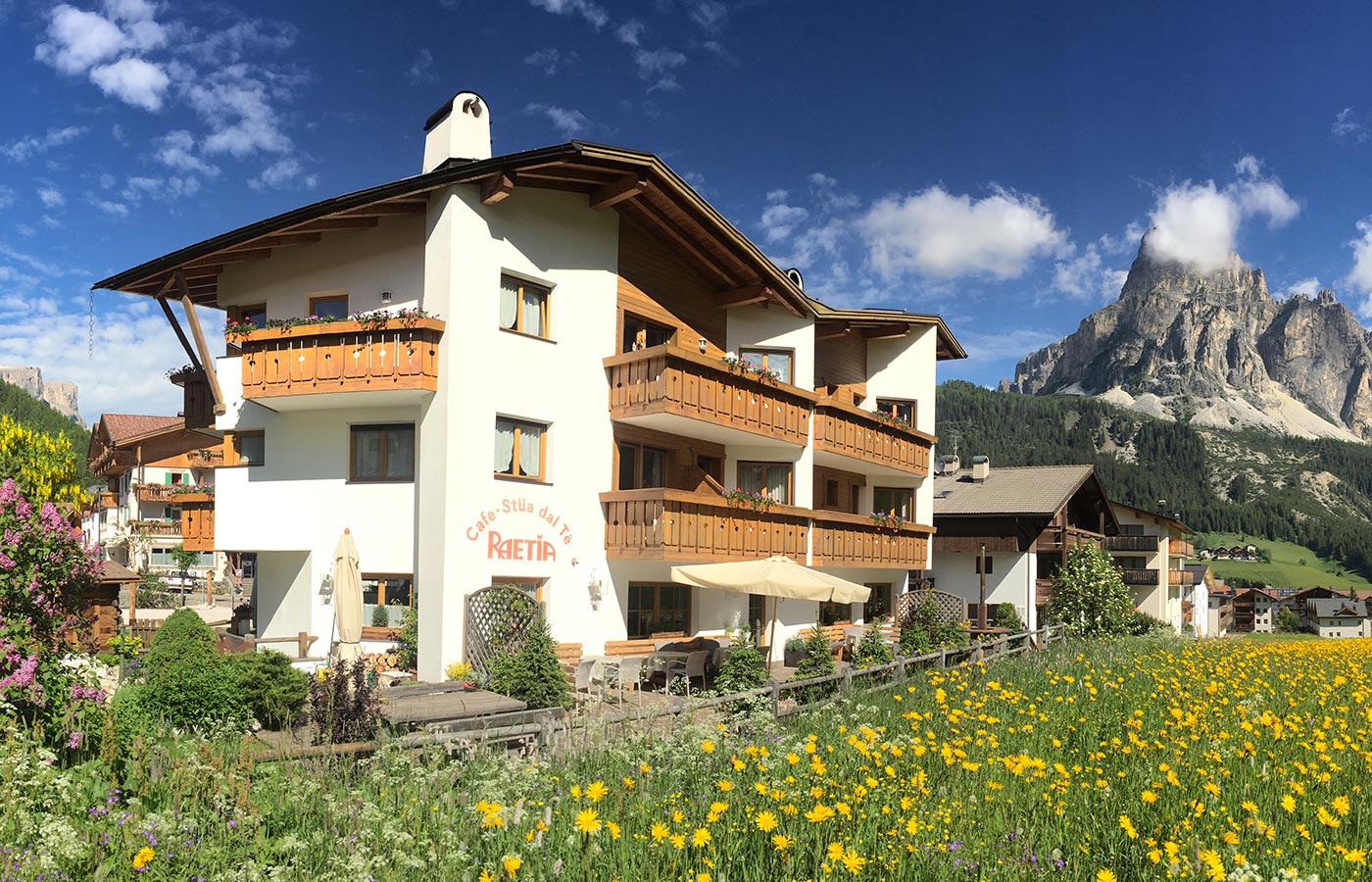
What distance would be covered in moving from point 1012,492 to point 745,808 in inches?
1605

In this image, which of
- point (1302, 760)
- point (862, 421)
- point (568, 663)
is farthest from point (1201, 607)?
point (1302, 760)

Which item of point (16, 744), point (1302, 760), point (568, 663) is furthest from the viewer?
point (568, 663)

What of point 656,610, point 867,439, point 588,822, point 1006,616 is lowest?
point 1006,616

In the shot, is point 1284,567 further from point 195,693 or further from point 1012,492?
point 195,693

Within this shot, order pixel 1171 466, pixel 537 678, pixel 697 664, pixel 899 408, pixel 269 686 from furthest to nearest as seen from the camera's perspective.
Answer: pixel 1171 466
pixel 899 408
pixel 697 664
pixel 537 678
pixel 269 686

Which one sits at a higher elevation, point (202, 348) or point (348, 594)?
point (202, 348)

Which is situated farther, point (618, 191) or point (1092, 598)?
point (1092, 598)

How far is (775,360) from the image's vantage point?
2708cm

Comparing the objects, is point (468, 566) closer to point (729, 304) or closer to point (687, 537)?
point (687, 537)

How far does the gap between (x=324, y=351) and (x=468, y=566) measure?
490 cm

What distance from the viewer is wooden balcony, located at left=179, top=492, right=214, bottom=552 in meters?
21.2

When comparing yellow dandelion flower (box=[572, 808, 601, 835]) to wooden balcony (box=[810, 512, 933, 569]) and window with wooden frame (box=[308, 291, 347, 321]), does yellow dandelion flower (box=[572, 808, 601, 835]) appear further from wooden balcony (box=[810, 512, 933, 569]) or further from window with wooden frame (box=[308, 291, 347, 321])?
wooden balcony (box=[810, 512, 933, 569])

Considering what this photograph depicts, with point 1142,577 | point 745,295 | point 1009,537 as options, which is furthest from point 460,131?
point 1142,577

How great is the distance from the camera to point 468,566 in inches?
720
